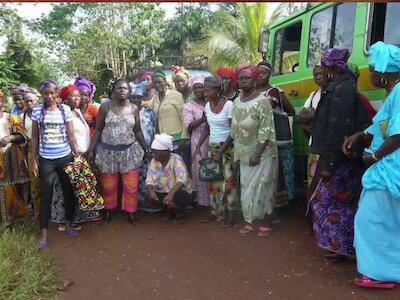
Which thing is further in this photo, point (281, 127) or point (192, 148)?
point (192, 148)

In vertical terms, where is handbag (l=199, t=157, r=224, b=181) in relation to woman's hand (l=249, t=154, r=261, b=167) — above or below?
below

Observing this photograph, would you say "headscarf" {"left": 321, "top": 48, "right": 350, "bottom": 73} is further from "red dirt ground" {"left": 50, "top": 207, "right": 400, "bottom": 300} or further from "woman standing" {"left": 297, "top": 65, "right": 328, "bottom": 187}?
"red dirt ground" {"left": 50, "top": 207, "right": 400, "bottom": 300}

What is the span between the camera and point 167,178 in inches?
196

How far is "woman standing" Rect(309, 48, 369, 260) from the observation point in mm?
3434

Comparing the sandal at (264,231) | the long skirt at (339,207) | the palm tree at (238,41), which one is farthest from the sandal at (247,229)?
the palm tree at (238,41)

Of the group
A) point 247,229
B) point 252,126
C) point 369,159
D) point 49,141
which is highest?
point 252,126

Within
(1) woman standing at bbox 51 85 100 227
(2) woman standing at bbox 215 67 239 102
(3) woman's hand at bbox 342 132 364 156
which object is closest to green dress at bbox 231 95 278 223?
(2) woman standing at bbox 215 67 239 102

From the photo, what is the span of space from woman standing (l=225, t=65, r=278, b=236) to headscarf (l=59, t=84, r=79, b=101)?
5.90 feet

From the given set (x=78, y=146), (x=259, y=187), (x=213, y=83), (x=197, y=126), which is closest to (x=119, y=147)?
(x=78, y=146)

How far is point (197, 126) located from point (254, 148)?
925 millimetres

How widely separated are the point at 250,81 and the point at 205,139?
40.1 inches

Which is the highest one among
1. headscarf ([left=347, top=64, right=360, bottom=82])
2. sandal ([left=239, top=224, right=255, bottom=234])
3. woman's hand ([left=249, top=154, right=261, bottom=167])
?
headscarf ([left=347, top=64, right=360, bottom=82])

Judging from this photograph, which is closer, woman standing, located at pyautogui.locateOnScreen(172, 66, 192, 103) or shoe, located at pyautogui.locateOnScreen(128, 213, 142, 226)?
shoe, located at pyautogui.locateOnScreen(128, 213, 142, 226)

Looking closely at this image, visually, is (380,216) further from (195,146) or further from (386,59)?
(195,146)
